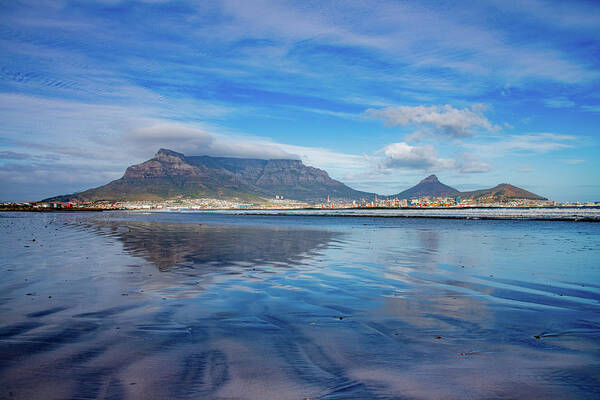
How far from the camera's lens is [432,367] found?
557cm

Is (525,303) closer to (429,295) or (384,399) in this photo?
(429,295)

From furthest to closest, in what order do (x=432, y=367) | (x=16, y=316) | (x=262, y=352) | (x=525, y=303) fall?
1. (x=525, y=303)
2. (x=16, y=316)
3. (x=262, y=352)
4. (x=432, y=367)

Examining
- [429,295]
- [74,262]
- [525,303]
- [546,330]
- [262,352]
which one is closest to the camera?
[262,352]

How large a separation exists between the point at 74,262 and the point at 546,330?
1739 cm

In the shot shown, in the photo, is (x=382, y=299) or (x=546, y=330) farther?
(x=382, y=299)

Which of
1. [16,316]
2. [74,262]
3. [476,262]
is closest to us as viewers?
[16,316]

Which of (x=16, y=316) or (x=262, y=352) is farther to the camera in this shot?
(x=16, y=316)

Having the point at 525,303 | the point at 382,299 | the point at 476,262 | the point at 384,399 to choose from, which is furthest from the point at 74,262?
the point at 476,262

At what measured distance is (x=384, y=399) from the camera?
4.67 m

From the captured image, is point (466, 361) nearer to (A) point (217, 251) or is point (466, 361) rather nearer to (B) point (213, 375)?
(B) point (213, 375)

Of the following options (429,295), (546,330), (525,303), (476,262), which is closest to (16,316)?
(429,295)

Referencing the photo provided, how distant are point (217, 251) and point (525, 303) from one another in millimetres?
15906

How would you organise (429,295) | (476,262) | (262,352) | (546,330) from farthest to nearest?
(476,262)
(429,295)
(546,330)
(262,352)

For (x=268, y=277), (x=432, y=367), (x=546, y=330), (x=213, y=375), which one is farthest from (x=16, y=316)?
(x=546, y=330)
